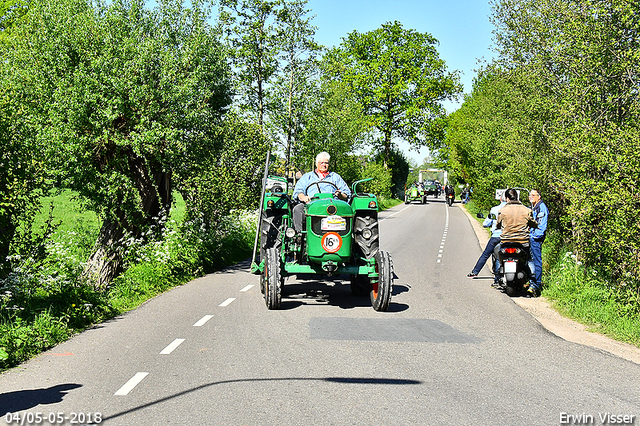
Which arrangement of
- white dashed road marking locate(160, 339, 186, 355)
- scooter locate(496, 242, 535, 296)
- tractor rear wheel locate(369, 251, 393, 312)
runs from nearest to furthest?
white dashed road marking locate(160, 339, 186, 355) → tractor rear wheel locate(369, 251, 393, 312) → scooter locate(496, 242, 535, 296)

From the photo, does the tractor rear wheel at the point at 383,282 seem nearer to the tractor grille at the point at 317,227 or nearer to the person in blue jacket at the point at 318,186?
the tractor grille at the point at 317,227

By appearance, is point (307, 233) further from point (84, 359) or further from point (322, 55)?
point (322, 55)

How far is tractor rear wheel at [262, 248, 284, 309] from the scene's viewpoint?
8.92m

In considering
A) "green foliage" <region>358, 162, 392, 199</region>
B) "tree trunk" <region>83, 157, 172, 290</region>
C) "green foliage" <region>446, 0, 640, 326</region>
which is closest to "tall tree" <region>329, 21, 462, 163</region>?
"green foliage" <region>358, 162, 392, 199</region>

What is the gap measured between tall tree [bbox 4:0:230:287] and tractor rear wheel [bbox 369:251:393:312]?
517 cm

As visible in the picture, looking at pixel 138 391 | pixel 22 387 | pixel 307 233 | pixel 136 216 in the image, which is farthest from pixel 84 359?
pixel 136 216

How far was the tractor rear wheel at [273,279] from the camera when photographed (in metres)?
8.92

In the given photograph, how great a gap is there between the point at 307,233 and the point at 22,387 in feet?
14.6

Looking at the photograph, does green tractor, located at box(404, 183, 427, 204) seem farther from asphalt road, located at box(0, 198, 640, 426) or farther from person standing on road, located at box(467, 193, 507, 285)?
asphalt road, located at box(0, 198, 640, 426)

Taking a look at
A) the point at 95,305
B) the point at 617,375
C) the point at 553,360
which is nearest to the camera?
the point at 617,375

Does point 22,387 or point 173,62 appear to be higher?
point 173,62

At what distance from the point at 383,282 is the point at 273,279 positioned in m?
1.59

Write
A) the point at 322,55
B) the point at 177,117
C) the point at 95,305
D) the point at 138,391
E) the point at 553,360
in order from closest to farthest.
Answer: the point at 138,391 < the point at 553,360 < the point at 95,305 < the point at 177,117 < the point at 322,55

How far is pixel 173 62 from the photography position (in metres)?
12.6
